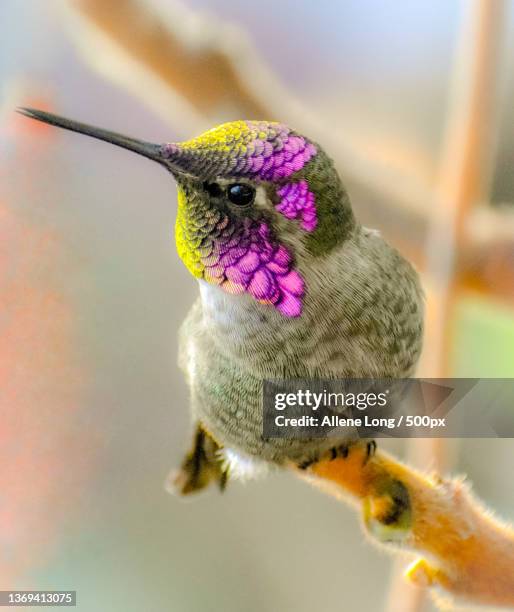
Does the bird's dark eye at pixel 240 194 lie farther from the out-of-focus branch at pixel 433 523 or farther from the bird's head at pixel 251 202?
the out-of-focus branch at pixel 433 523

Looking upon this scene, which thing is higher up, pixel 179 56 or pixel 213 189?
pixel 179 56

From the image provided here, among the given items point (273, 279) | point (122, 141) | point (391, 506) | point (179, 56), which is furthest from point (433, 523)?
point (179, 56)

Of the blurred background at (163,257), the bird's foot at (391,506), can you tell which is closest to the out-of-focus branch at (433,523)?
the bird's foot at (391,506)

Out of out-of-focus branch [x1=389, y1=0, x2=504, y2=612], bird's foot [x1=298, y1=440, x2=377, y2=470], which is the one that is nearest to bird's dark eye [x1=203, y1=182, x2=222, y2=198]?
bird's foot [x1=298, y1=440, x2=377, y2=470]

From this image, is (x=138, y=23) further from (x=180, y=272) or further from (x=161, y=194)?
(x=180, y=272)

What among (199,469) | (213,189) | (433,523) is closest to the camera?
(213,189)

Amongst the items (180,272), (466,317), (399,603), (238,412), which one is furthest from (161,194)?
(399,603)

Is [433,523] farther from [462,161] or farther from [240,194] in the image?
[462,161]
